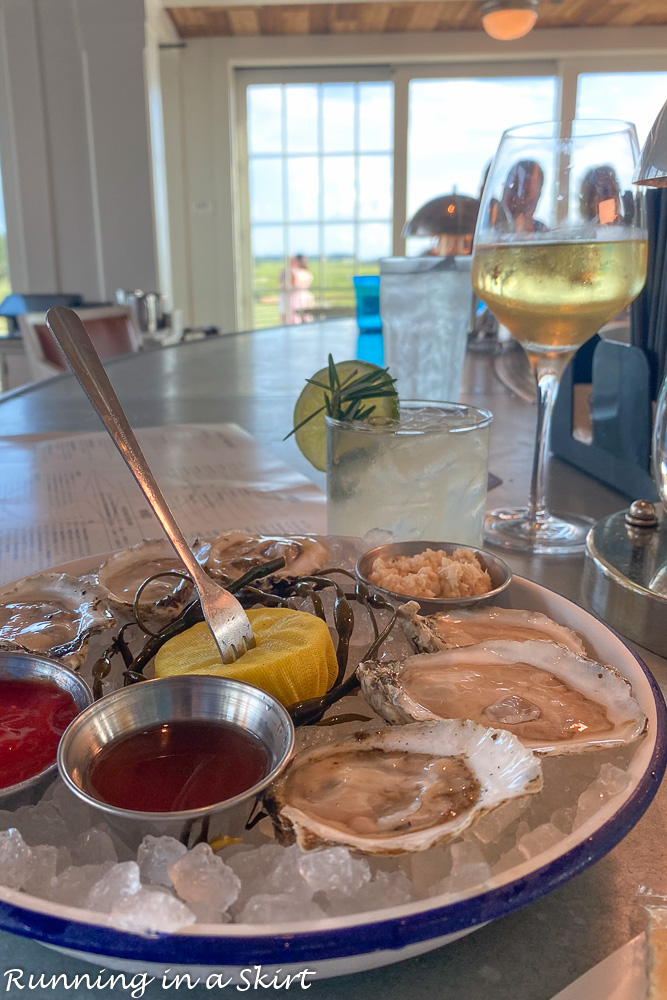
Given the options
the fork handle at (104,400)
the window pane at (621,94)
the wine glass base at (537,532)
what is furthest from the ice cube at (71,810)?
the window pane at (621,94)

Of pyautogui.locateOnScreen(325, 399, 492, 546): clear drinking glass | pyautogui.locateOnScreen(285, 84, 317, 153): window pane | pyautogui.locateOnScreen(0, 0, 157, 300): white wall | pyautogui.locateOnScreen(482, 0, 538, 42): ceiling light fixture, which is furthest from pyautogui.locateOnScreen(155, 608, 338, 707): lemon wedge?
pyautogui.locateOnScreen(285, 84, 317, 153): window pane

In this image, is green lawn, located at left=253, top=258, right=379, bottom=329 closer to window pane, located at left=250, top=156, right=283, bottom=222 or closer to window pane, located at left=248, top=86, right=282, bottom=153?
window pane, located at left=250, top=156, right=283, bottom=222

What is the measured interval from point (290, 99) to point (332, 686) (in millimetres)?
6995

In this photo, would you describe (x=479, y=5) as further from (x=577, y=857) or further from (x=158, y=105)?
(x=577, y=857)

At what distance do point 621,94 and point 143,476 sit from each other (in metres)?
7.34

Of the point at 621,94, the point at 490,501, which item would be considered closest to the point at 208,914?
the point at 490,501

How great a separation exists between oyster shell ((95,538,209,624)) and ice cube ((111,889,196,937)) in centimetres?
28

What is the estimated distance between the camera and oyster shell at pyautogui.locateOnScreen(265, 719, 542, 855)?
0.33 m

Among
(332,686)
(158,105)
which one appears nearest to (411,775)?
(332,686)

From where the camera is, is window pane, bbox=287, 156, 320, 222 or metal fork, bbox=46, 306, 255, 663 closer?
metal fork, bbox=46, 306, 255, 663

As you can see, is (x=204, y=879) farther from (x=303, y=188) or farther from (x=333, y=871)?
(x=303, y=188)

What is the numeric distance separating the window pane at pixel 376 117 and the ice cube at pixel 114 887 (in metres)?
7.04

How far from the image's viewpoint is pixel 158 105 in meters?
5.63

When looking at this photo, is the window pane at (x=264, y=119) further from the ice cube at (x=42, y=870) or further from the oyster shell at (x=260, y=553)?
the ice cube at (x=42, y=870)
